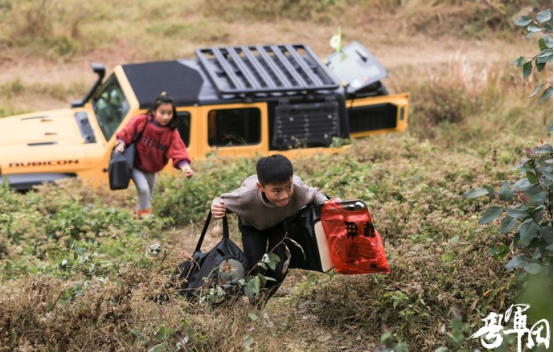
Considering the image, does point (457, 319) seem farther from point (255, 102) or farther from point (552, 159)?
point (255, 102)

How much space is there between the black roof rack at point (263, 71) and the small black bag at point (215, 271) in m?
3.66

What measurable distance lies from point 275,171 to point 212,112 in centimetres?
392

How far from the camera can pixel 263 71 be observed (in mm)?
8906

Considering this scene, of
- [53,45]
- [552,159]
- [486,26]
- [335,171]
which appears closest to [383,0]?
[486,26]

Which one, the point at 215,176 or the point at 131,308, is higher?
the point at 131,308

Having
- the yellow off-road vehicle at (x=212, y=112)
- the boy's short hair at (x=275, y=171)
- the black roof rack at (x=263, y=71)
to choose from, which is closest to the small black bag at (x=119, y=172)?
the yellow off-road vehicle at (x=212, y=112)

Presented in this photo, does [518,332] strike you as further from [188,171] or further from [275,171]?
[188,171]

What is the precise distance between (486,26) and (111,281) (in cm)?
1330

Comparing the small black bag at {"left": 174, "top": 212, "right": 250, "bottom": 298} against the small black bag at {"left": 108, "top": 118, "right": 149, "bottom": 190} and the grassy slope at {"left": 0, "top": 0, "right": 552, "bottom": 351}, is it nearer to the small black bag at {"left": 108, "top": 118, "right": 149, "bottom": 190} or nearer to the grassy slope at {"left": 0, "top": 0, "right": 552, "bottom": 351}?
the grassy slope at {"left": 0, "top": 0, "right": 552, "bottom": 351}

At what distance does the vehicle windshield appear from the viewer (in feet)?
27.0

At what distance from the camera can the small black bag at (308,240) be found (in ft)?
15.7

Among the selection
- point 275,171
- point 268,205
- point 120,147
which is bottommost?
point 120,147

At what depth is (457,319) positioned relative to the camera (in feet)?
12.2

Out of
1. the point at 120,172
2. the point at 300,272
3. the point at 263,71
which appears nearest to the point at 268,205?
the point at 300,272
